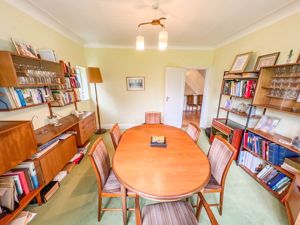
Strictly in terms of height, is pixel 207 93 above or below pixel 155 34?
below

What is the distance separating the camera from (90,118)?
2979mm

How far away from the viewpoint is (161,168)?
124 centimetres

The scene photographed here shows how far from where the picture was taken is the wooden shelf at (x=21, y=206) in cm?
121

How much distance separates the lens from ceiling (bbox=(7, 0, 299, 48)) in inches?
67.2

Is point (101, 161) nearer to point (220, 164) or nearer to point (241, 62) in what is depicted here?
point (220, 164)

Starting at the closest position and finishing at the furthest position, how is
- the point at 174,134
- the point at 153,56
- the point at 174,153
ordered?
the point at 174,153
the point at 174,134
the point at 153,56

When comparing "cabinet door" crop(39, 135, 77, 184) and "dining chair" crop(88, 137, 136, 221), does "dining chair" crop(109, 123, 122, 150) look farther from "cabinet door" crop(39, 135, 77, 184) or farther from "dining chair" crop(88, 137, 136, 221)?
"cabinet door" crop(39, 135, 77, 184)

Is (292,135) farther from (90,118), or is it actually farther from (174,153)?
(90,118)

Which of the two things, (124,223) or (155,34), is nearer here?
(124,223)

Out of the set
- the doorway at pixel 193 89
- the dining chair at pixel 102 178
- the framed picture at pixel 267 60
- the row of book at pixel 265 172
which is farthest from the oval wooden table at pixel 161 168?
the doorway at pixel 193 89

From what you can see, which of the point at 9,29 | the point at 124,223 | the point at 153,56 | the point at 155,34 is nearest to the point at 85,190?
the point at 124,223

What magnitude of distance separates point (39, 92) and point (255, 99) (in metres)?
3.40

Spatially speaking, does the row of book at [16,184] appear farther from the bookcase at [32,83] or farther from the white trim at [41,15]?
the white trim at [41,15]

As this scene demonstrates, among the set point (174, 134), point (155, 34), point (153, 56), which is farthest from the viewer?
point (153, 56)
